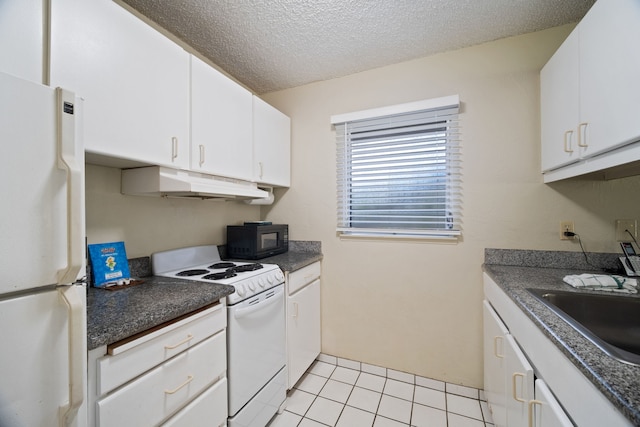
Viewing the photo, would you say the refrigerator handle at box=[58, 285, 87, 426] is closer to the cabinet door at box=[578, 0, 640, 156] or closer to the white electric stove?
the white electric stove

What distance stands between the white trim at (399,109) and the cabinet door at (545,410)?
1.65 meters

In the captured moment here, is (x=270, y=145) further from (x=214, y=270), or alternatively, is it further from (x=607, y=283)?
(x=607, y=283)

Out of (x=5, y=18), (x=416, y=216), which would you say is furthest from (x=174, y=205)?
(x=416, y=216)

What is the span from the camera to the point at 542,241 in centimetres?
165

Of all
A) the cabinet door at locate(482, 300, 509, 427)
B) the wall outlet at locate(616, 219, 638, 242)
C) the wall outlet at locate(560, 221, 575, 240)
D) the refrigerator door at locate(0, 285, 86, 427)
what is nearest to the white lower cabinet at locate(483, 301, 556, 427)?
the cabinet door at locate(482, 300, 509, 427)

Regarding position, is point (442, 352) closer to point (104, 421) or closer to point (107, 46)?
point (104, 421)

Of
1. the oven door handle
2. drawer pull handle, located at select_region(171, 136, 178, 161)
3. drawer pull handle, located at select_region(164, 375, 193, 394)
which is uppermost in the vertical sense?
drawer pull handle, located at select_region(171, 136, 178, 161)

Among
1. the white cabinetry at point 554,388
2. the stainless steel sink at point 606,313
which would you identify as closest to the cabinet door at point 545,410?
the white cabinetry at point 554,388

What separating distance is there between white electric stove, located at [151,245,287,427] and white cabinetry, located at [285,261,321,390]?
86mm

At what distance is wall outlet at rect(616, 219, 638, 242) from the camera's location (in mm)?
1481

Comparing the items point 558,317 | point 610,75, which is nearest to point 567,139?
point 610,75

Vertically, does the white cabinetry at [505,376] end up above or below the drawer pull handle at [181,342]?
below

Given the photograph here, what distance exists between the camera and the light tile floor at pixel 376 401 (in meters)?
1.58

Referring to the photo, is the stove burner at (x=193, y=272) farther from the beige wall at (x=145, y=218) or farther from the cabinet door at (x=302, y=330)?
the cabinet door at (x=302, y=330)
